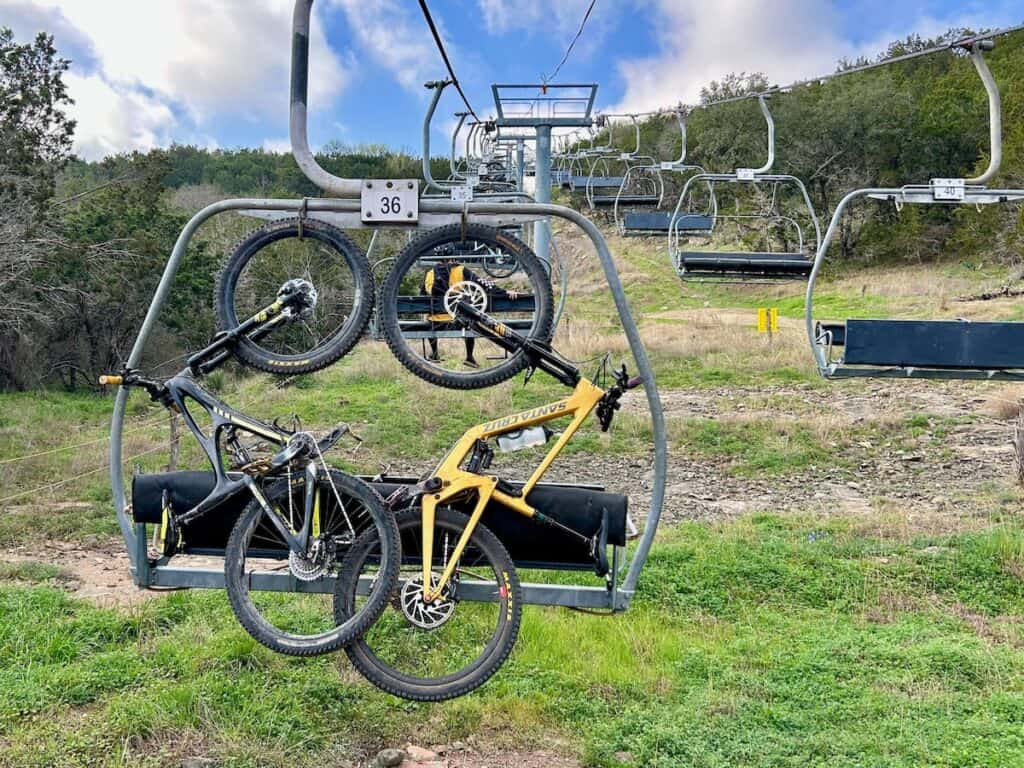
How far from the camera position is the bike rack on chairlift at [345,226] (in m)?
Result: 2.68

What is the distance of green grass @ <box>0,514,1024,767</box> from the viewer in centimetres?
374

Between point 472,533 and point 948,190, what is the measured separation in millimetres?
4045

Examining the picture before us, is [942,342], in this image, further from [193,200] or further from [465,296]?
[193,200]

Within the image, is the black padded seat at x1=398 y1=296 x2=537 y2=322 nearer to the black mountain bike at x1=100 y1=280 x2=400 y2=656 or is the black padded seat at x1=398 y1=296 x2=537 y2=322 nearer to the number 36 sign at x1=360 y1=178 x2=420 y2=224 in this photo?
the number 36 sign at x1=360 y1=178 x2=420 y2=224

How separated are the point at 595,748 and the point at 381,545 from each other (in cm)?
183

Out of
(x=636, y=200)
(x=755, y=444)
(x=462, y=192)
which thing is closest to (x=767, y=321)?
(x=636, y=200)

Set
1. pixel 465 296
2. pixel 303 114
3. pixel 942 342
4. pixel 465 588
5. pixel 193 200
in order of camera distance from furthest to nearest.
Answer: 1. pixel 193 200
2. pixel 942 342
3. pixel 465 296
4. pixel 465 588
5. pixel 303 114

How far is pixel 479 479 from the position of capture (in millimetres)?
2799

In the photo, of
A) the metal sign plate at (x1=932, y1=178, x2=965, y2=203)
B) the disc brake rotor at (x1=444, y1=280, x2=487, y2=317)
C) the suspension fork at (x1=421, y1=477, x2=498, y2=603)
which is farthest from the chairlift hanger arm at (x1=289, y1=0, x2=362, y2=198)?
the metal sign plate at (x1=932, y1=178, x2=965, y2=203)

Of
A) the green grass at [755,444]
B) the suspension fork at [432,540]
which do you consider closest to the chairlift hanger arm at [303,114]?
the suspension fork at [432,540]

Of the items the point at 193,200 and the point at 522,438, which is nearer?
the point at 522,438

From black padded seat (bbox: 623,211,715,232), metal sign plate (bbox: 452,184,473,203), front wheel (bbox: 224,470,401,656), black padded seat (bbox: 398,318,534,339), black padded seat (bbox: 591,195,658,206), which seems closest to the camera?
front wheel (bbox: 224,470,401,656)

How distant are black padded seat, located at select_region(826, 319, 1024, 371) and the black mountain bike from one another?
11.0ft

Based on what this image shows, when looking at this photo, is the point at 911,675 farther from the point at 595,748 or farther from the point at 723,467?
the point at 723,467
